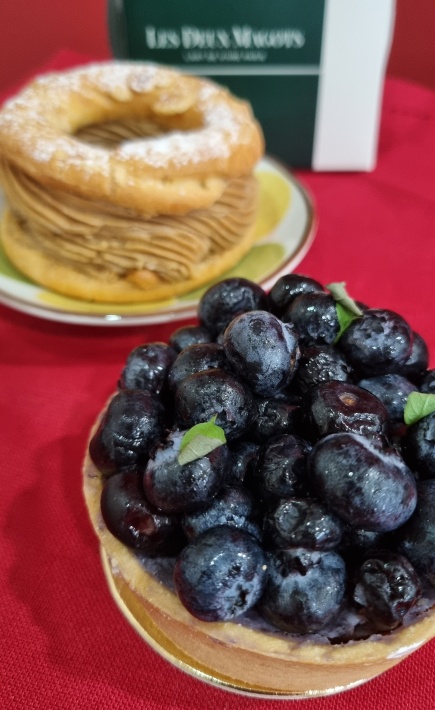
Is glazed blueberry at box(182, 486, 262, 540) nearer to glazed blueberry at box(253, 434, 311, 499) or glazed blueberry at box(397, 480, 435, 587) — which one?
glazed blueberry at box(253, 434, 311, 499)

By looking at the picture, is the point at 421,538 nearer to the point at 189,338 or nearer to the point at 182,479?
the point at 182,479

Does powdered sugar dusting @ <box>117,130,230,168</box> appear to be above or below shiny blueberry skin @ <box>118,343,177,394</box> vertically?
above

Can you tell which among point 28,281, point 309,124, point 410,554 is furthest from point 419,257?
point 410,554

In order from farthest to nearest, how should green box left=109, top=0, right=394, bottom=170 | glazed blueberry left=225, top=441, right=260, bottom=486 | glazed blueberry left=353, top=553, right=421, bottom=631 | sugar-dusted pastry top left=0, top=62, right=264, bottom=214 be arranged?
green box left=109, top=0, right=394, bottom=170
sugar-dusted pastry top left=0, top=62, right=264, bottom=214
glazed blueberry left=225, top=441, right=260, bottom=486
glazed blueberry left=353, top=553, right=421, bottom=631

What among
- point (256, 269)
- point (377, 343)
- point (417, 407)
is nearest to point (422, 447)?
point (417, 407)

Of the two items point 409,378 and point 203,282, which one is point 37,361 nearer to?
point 203,282

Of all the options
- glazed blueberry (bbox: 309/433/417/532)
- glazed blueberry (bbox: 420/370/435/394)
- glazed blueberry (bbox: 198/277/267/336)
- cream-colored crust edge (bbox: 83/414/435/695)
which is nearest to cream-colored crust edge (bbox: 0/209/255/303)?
glazed blueberry (bbox: 198/277/267/336)
